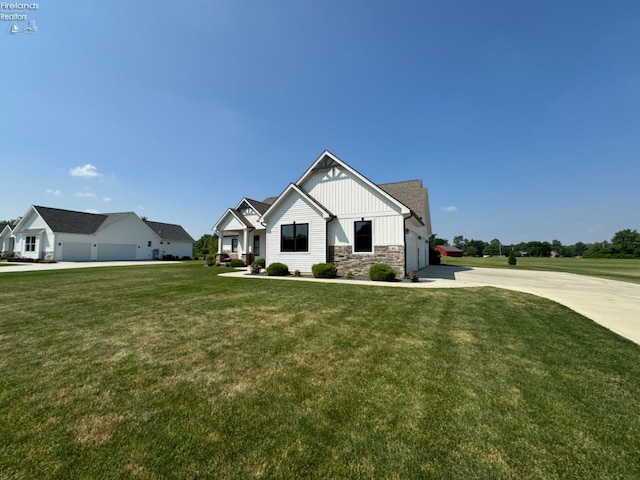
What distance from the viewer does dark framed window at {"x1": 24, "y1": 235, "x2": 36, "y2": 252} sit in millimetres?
32156

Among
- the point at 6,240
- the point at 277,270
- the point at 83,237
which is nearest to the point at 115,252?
the point at 83,237

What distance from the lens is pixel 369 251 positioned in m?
14.6

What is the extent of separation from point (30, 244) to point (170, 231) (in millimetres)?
16404

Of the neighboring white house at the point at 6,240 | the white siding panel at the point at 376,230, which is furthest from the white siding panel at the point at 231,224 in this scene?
the neighboring white house at the point at 6,240

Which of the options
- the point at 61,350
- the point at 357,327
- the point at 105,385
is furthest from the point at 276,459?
the point at 61,350

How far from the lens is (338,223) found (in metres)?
15.5

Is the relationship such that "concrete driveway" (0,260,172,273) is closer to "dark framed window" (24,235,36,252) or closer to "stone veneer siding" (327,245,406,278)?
"dark framed window" (24,235,36,252)

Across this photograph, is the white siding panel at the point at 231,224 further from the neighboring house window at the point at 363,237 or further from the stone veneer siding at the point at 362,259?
the neighboring house window at the point at 363,237

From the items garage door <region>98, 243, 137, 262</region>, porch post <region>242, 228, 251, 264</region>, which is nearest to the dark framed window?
garage door <region>98, 243, 137, 262</region>

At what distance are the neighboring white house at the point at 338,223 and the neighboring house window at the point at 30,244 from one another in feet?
116

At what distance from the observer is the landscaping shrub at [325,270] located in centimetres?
1431

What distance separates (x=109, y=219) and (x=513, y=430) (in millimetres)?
46917

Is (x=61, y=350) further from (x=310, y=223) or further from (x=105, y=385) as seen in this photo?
(x=310, y=223)

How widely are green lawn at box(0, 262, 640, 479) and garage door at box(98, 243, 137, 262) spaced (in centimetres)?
3539
